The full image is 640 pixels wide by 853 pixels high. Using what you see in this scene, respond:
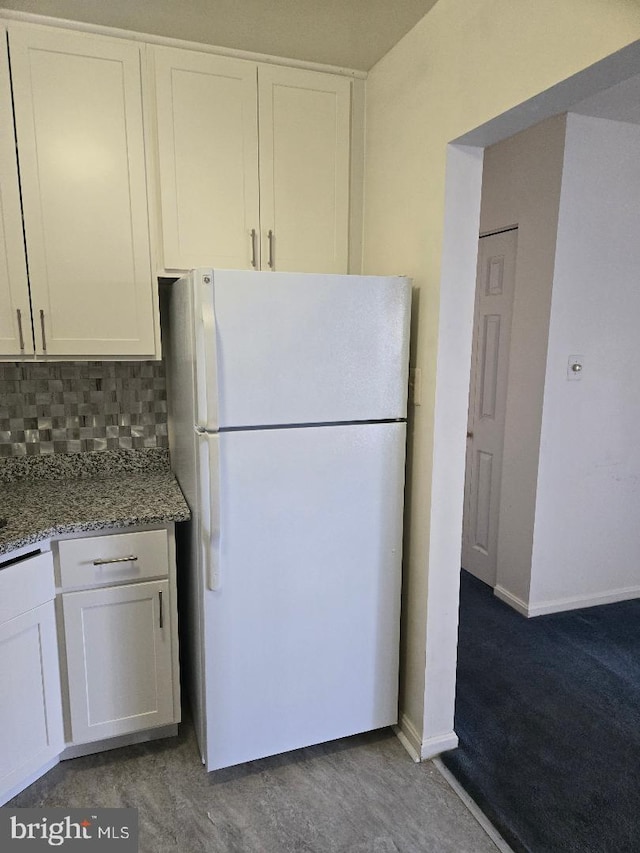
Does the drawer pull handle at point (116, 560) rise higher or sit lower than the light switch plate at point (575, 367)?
lower

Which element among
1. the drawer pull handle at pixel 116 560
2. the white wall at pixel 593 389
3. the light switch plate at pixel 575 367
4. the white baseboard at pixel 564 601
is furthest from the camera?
the white baseboard at pixel 564 601

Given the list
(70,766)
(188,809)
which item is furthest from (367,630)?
(70,766)

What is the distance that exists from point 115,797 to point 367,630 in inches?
38.3

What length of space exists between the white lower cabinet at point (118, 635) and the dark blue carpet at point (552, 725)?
1090mm

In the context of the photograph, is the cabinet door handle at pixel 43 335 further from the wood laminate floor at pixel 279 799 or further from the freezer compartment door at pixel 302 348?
the wood laminate floor at pixel 279 799

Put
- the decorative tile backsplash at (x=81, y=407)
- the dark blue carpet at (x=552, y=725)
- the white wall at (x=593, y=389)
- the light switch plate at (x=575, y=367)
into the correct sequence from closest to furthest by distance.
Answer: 1. the dark blue carpet at (x=552, y=725)
2. the decorative tile backsplash at (x=81, y=407)
3. the white wall at (x=593, y=389)
4. the light switch plate at (x=575, y=367)

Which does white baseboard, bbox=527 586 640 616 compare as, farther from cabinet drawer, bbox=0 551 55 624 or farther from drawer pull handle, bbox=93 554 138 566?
cabinet drawer, bbox=0 551 55 624

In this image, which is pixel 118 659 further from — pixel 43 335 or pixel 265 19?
pixel 265 19

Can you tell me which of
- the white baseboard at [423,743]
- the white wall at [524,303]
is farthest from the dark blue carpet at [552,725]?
the white wall at [524,303]


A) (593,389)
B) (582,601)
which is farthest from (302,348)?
(582,601)

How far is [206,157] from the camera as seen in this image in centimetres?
195

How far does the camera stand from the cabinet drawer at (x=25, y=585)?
5.20ft

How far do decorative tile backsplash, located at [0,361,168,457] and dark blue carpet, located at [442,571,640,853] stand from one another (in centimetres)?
175

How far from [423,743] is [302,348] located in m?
1.46
